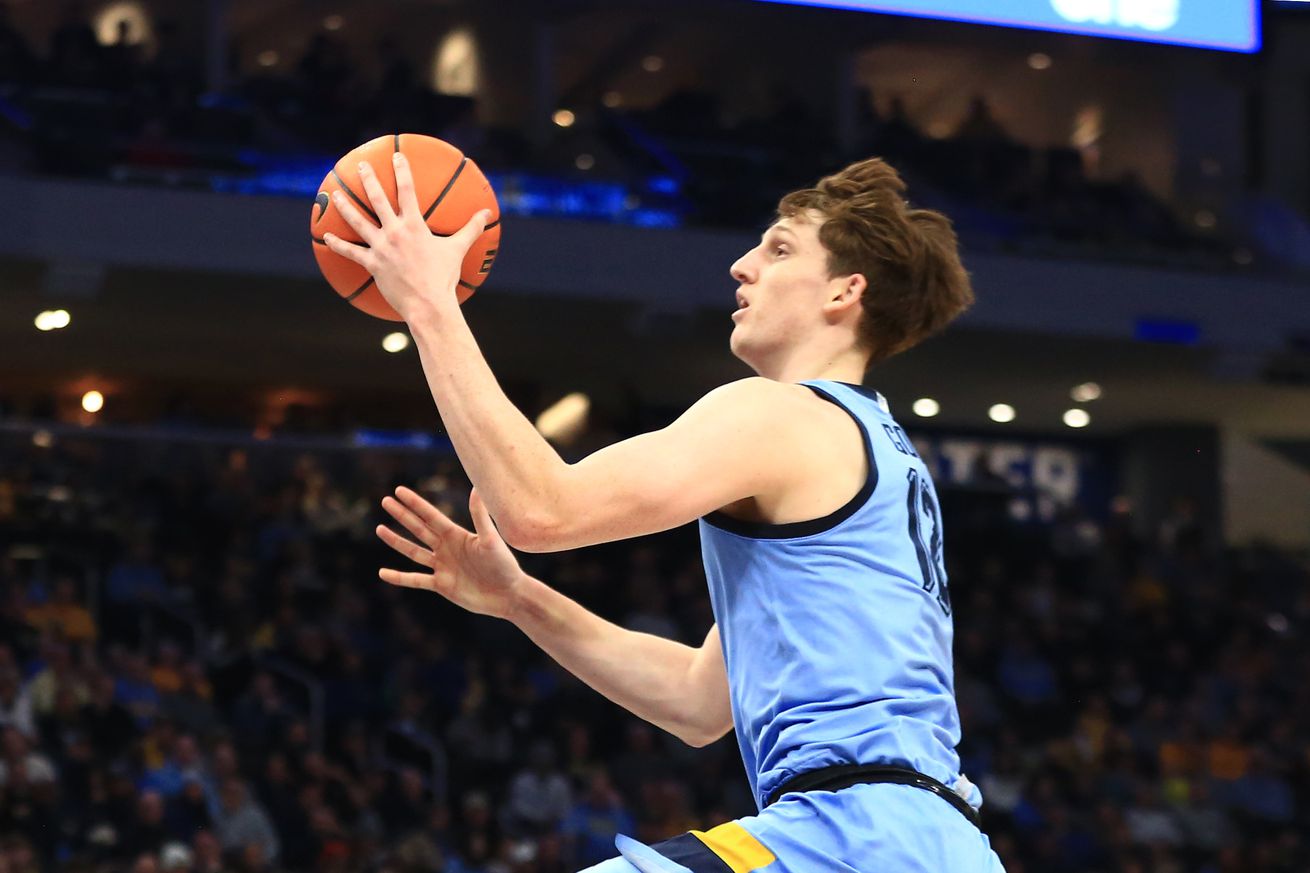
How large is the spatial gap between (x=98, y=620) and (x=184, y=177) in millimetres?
3787

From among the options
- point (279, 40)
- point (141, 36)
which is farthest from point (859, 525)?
point (279, 40)

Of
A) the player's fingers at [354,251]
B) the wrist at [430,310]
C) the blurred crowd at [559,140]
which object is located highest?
the blurred crowd at [559,140]

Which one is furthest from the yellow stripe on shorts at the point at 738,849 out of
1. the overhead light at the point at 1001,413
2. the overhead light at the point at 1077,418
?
the overhead light at the point at 1077,418

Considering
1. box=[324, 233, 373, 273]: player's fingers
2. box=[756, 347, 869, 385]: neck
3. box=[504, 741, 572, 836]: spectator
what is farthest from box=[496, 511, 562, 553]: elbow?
box=[504, 741, 572, 836]: spectator

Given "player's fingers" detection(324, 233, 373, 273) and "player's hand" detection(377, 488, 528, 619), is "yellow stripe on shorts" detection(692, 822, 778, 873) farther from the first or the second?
"player's fingers" detection(324, 233, 373, 273)

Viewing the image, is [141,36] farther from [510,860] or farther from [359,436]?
[510,860]

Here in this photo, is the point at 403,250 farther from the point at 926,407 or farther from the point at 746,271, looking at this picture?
the point at 926,407

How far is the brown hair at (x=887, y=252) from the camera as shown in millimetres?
3170

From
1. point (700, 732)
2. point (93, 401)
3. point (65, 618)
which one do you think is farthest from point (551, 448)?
Answer: point (93, 401)

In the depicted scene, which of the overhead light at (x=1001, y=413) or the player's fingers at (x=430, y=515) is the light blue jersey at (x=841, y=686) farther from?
the overhead light at (x=1001, y=413)

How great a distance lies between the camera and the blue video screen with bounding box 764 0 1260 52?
18.2m

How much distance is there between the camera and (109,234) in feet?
48.1

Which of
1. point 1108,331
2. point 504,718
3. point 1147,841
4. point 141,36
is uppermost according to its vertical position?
point 141,36

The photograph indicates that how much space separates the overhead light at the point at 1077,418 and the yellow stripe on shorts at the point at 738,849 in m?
20.1
